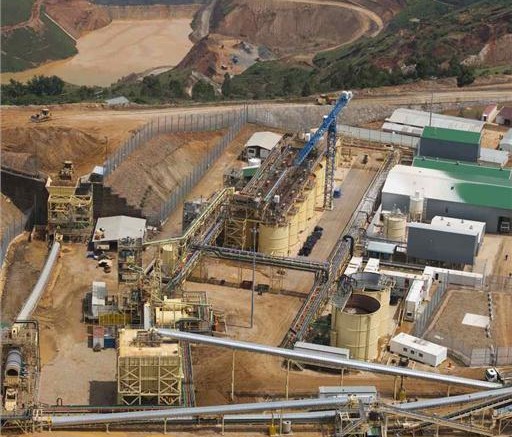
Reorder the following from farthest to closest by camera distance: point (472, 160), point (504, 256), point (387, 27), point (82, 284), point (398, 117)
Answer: point (387, 27) → point (398, 117) → point (472, 160) → point (504, 256) → point (82, 284)

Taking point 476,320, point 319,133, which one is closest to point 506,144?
point 319,133

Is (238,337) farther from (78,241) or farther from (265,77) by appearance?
(265,77)

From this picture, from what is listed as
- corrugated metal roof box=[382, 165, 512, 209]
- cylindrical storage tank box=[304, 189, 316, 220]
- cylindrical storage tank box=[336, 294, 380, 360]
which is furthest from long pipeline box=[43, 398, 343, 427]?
corrugated metal roof box=[382, 165, 512, 209]

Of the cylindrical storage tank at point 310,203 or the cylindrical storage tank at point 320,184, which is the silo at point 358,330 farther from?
the cylindrical storage tank at point 320,184

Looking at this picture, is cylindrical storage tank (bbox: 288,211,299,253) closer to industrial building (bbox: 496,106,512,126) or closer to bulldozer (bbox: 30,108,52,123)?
bulldozer (bbox: 30,108,52,123)

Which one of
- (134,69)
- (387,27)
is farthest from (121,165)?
(387,27)

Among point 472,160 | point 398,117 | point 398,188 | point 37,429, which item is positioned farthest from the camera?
point 398,117
